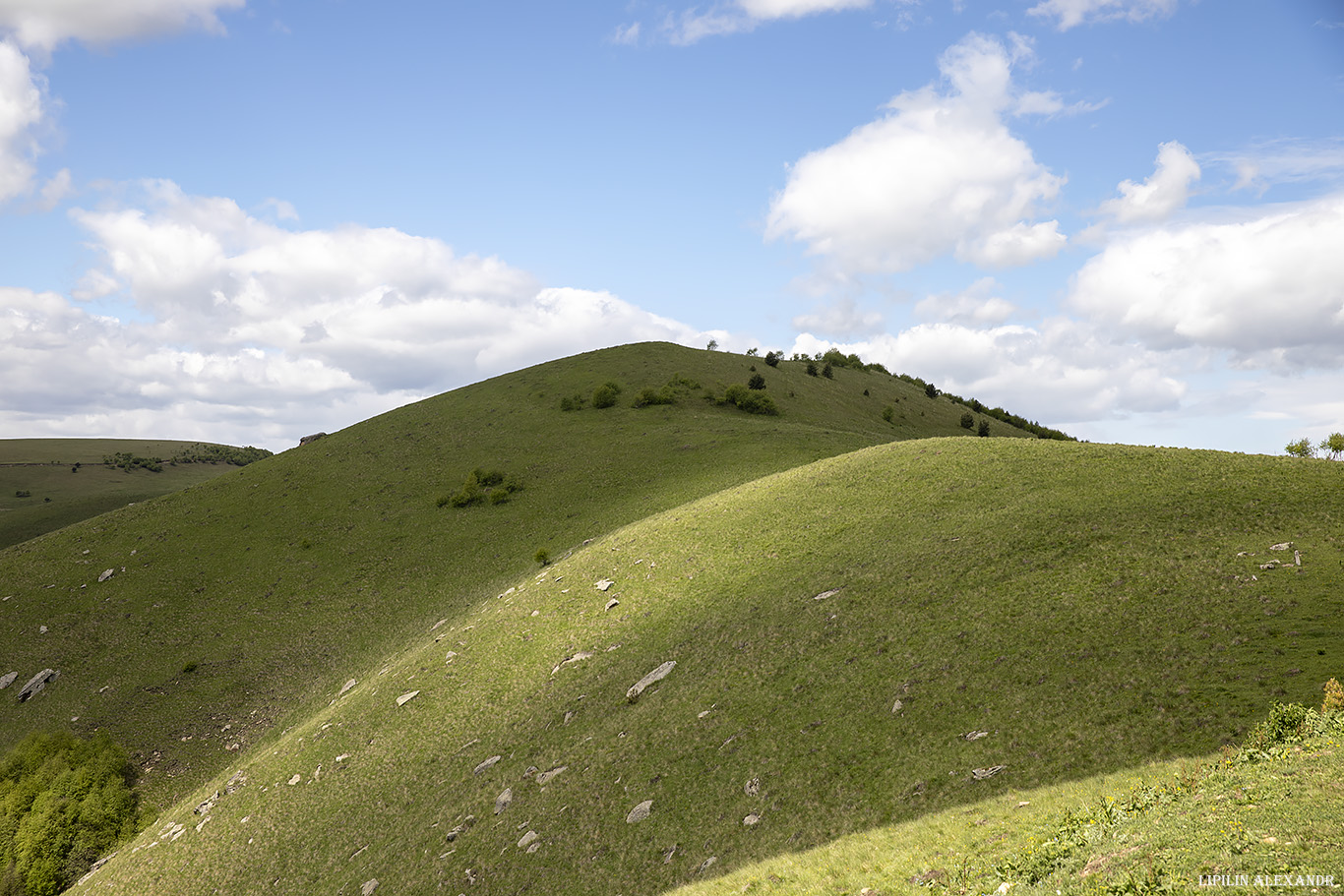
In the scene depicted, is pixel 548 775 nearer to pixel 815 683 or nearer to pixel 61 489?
pixel 815 683

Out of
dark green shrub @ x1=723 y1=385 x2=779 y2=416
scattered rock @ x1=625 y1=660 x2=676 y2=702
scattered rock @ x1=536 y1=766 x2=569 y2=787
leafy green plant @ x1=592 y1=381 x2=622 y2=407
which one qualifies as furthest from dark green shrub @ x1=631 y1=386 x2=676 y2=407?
scattered rock @ x1=536 y1=766 x2=569 y2=787

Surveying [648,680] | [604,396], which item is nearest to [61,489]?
[604,396]

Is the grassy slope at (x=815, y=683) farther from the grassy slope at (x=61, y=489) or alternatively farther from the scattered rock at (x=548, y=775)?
the grassy slope at (x=61, y=489)

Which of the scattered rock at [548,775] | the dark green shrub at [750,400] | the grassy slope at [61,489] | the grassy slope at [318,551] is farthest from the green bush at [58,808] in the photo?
the grassy slope at [61,489]

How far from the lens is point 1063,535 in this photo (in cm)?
2889

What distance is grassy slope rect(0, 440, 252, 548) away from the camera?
13725cm

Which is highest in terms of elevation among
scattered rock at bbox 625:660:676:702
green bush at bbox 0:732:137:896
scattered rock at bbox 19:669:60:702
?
scattered rock at bbox 625:660:676:702

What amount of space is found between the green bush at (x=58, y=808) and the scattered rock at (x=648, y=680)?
3082cm

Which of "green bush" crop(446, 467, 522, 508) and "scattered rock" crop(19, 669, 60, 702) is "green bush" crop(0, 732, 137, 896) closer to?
"scattered rock" crop(19, 669, 60, 702)

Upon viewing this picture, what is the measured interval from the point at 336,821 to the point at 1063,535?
34895 millimetres

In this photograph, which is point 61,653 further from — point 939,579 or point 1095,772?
point 1095,772

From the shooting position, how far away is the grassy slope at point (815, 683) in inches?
755

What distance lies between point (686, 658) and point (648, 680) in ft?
6.50

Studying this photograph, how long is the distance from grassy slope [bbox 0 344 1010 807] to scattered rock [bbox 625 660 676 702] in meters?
23.7
